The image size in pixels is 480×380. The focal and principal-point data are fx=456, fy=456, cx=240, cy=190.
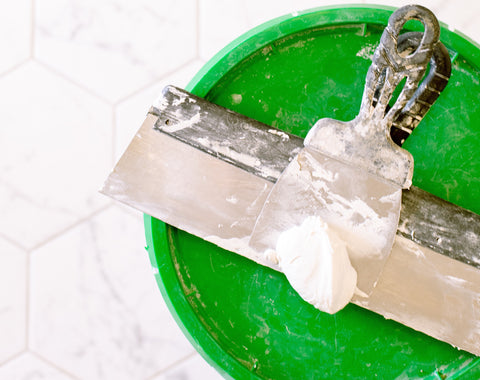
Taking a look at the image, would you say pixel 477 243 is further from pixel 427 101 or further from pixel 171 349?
pixel 171 349

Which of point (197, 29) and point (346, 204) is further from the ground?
point (197, 29)

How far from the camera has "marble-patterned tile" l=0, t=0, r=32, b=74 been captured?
121 cm

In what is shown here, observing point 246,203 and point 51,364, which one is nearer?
point 246,203

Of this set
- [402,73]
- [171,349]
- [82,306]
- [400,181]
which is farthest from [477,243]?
[82,306]

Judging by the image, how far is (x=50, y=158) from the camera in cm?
117

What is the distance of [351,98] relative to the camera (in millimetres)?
818

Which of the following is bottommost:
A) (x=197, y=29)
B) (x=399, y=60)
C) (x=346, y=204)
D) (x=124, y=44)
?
(x=346, y=204)

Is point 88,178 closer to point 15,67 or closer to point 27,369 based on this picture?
point 15,67

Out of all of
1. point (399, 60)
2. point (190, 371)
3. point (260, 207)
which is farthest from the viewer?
point (190, 371)

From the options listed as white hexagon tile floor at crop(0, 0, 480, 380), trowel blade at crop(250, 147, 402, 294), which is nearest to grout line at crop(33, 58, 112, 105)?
white hexagon tile floor at crop(0, 0, 480, 380)

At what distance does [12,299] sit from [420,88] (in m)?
1.08

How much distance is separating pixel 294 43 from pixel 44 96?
0.71m

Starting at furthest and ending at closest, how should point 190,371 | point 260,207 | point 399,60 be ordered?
point 190,371
point 260,207
point 399,60

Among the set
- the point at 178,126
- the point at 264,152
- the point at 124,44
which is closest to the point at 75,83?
the point at 124,44
